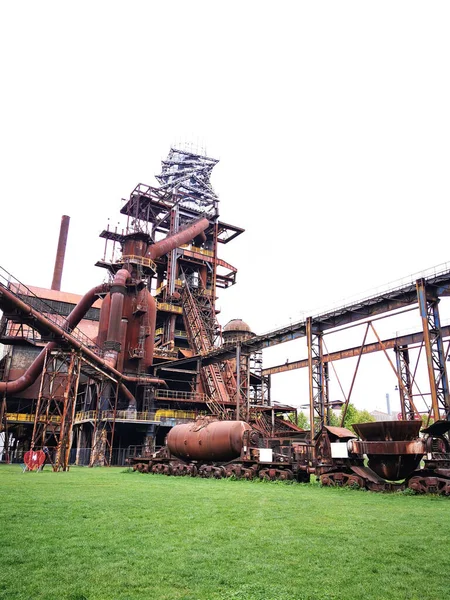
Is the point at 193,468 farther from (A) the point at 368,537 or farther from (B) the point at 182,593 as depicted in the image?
(B) the point at 182,593

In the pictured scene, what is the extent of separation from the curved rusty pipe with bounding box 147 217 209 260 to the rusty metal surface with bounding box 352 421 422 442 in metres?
36.2

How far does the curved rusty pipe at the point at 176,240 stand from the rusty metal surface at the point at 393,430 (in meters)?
36.2

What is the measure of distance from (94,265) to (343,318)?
33.4 metres

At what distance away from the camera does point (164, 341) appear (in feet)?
189

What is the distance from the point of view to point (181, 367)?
51875 mm

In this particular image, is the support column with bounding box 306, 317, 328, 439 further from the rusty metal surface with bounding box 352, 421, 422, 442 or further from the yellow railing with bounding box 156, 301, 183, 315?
the yellow railing with bounding box 156, 301, 183, 315

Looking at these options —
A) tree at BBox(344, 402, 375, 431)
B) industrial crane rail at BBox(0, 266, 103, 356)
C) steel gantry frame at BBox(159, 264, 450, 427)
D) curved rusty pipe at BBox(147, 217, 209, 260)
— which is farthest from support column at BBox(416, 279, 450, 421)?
tree at BBox(344, 402, 375, 431)

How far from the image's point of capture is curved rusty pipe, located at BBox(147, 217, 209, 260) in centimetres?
5109

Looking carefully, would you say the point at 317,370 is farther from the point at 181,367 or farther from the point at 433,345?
the point at 181,367

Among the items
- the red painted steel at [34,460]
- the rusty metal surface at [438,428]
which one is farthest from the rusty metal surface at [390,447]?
the red painted steel at [34,460]

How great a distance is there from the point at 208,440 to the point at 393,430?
414 inches

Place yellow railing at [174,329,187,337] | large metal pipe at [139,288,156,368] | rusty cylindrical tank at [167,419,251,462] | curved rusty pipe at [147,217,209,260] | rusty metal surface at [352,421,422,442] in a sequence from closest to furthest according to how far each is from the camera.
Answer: rusty metal surface at [352,421,422,442] < rusty cylindrical tank at [167,419,251,462] < large metal pipe at [139,288,156,368] < curved rusty pipe at [147,217,209,260] < yellow railing at [174,329,187,337]

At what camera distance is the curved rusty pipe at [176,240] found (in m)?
51.1

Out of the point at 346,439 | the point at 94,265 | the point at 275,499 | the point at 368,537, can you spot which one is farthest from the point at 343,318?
the point at 94,265
